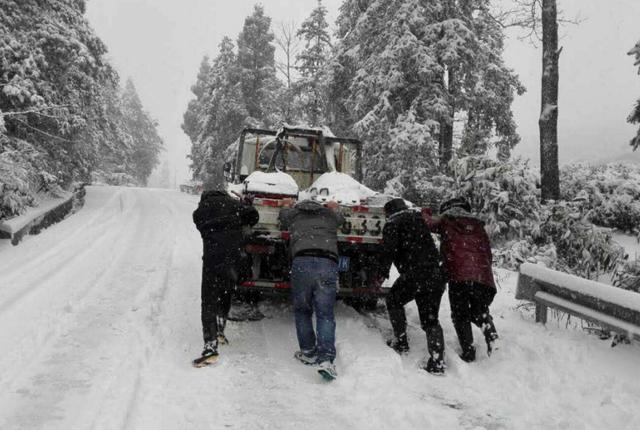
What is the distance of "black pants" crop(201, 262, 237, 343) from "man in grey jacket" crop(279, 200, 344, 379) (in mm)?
740

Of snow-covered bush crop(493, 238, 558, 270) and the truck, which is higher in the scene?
the truck

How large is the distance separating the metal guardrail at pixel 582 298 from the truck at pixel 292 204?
1737 millimetres

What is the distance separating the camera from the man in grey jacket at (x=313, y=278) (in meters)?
4.93

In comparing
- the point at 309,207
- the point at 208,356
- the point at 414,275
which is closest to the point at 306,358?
the point at 208,356

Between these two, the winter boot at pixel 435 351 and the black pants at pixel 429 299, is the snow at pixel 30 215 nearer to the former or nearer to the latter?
the black pants at pixel 429 299

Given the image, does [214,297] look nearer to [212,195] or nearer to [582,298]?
[212,195]

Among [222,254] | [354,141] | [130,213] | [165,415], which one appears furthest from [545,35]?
[130,213]

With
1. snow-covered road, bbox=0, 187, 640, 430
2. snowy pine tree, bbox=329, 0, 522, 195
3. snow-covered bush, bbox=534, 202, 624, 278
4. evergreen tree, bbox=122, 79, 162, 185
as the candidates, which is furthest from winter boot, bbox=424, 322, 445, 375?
evergreen tree, bbox=122, 79, 162, 185

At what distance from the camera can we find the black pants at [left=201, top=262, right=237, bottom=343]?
505cm

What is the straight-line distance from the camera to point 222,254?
5.27 meters

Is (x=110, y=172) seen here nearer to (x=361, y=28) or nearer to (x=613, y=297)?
(x=361, y=28)

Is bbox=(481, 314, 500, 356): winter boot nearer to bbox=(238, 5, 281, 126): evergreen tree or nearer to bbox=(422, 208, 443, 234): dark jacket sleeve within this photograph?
bbox=(422, 208, 443, 234): dark jacket sleeve

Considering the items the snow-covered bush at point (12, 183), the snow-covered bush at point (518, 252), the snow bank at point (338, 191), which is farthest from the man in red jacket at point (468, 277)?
the snow-covered bush at point (12, 183)

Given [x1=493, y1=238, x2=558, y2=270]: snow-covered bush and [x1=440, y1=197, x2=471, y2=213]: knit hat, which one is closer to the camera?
[x1=440, y1=197, x2=471, y2=213]: knit hat
